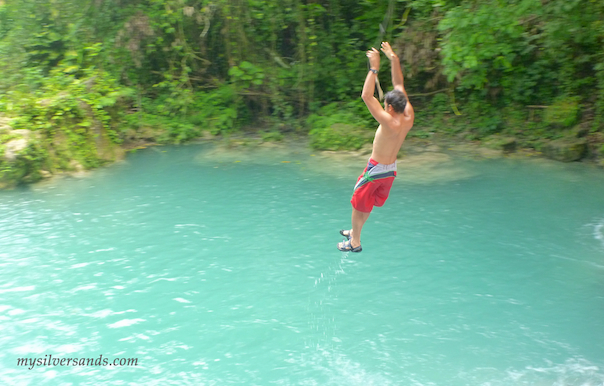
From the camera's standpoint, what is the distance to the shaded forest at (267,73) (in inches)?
391

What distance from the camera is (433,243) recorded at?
19.9 ft

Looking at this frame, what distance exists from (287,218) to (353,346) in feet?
9.63

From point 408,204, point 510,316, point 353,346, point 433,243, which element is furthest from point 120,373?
point 408,204

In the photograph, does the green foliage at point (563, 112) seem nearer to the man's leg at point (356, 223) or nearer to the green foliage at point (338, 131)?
the green foliage at point (338, 131)

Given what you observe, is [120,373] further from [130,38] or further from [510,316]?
[130,38]

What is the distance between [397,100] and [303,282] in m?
1.97

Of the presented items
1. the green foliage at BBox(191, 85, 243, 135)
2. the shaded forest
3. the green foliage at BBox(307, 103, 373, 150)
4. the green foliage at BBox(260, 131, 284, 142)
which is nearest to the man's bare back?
the shaded forest

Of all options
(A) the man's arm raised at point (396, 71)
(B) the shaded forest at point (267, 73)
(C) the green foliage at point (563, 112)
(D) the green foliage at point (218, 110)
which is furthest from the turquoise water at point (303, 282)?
(D) the green foliage at point (218, 110)

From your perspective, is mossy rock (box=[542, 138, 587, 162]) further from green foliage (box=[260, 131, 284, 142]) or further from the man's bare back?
the man's bare back

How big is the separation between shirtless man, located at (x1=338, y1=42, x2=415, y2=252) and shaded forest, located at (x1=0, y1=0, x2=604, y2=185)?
203 inches

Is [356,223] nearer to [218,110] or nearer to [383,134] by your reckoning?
[383,134]

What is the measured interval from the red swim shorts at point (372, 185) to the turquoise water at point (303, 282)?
31.4 inches

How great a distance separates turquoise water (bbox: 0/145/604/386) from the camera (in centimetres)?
395

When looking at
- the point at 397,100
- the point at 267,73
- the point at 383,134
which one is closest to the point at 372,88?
the point at 397,100
